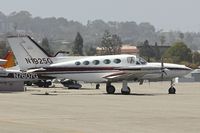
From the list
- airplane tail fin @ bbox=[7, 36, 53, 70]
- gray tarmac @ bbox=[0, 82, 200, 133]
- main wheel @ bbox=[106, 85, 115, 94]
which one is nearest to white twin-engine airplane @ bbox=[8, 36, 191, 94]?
airplane tail fin @ bbox=[7, 36, 53, 70]

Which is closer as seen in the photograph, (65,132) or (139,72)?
(65,132)

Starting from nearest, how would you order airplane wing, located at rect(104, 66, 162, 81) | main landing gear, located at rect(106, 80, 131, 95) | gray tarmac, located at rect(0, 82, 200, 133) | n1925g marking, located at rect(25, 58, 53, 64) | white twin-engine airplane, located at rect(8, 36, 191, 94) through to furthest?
gray tarmac, located at rect(0, 82, 200, 133) → airplane wing, located at rect(104, 66, 162, 81) → white twin-engine airplane, located at rect(8, 36, 191, 94) → n1925g marking, located at rect(25, 58, 53, 64) → main landing gear, located at rect(106, 80, 131, 95)

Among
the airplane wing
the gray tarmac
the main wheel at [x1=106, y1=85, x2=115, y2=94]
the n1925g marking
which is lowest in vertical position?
the gray tarmac

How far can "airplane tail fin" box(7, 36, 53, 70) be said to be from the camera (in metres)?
43.2

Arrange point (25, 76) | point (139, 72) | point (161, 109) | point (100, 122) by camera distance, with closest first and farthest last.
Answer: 1. point (100, 122)
2. point (161, 109)
3. point (139, 72)
4. point (25, 76)

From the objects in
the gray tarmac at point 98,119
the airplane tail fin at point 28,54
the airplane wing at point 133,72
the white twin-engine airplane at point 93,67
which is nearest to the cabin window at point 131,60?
the white twin-engine airplane at point 93,67

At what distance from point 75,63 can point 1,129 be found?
24416 millimetres

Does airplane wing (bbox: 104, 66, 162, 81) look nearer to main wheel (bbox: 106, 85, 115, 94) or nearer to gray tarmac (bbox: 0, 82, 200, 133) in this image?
main wheel (bbox: 106, 85, 115, 94)

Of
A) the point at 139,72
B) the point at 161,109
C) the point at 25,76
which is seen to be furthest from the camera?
the point at 25,76

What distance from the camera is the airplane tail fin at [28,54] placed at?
43.2 metres

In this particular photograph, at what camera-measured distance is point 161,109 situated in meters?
27.3

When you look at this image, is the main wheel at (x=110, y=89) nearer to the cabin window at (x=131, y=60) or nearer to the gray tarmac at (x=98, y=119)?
the cabin window at (x=131, y=60)

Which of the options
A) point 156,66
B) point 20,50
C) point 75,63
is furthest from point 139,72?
point 20,50

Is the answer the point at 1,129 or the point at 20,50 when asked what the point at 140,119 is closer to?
the point at 1,129
